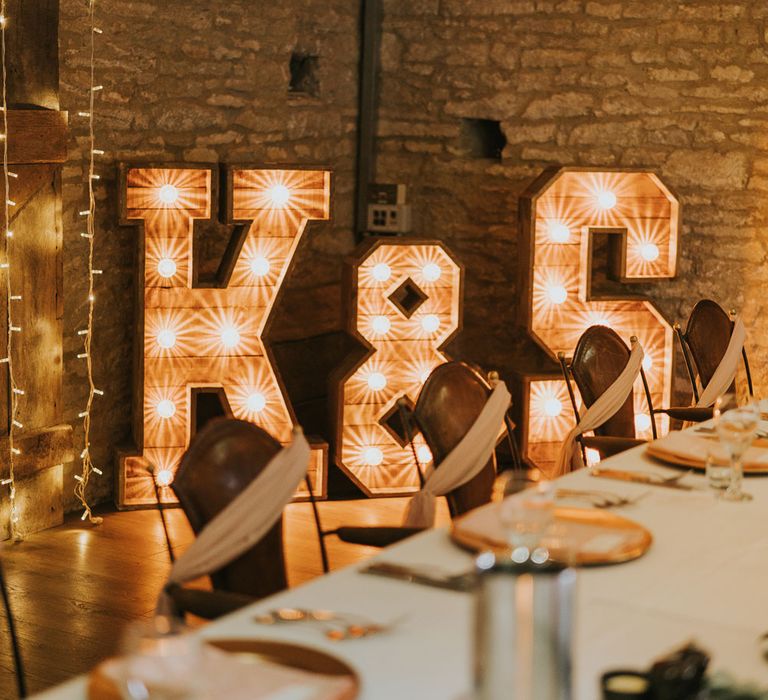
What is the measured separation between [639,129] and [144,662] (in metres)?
6.00

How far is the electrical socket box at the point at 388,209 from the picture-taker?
7207 mm

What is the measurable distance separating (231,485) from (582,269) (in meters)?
4.06

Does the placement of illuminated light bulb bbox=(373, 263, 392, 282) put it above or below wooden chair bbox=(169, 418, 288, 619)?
above

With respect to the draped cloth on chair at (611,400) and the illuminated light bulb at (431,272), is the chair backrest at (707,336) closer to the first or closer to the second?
the draped cloth on chair at (611,400)

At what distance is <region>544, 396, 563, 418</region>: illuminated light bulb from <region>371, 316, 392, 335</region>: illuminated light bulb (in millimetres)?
918

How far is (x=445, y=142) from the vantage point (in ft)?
24.0

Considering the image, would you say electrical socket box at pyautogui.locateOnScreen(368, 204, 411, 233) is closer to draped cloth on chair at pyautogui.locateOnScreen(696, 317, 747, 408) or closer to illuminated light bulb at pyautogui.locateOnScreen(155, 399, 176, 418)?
illuminated light bulb at pyautogui.locateOnScreen(155, 399, 176, 418)

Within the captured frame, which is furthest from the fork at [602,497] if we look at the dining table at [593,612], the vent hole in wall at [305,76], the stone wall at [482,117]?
the vent hole in wall at [305,76]

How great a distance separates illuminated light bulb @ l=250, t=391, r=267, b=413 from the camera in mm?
6262

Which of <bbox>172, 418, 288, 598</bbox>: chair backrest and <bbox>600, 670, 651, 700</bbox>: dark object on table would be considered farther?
<bbox>172, 418, 288, 598</bbox>: chair backrest

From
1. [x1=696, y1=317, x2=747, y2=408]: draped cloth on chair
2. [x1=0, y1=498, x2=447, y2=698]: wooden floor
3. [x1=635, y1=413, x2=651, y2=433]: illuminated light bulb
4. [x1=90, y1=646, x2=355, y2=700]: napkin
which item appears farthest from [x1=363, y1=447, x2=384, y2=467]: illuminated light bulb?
[x1=90, y1=646, x2=355, y2=700]: napkin

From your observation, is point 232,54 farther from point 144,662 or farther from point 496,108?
point 144,662

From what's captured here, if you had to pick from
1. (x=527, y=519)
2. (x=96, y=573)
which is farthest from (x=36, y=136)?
(x=527, y=519)

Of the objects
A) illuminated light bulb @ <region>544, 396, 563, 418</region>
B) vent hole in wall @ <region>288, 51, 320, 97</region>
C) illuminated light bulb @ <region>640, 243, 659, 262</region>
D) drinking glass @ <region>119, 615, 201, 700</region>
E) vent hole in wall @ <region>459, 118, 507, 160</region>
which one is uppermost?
vent hole in wall @ <region>288, 51, 320, 97</region>
